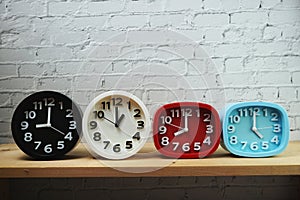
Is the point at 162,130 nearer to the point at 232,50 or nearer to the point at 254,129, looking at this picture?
the point at 254,129

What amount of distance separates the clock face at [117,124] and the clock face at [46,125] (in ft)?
0.22

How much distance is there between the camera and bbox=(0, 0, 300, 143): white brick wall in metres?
1.91

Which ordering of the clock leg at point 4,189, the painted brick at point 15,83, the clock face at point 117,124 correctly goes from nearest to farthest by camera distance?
the clock face at point 117,124 < the clock leg at point 4,189 < the painted brick at point 15,83

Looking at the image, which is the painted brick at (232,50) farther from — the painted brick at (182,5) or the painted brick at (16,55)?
the painted brick at (16,55)

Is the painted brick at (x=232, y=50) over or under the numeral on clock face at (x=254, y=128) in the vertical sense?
over

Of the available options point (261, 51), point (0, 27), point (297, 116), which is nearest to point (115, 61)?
point (0, 27)

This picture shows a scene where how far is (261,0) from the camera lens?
6.29 ft

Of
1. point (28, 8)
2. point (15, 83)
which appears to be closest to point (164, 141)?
point (15, 83)

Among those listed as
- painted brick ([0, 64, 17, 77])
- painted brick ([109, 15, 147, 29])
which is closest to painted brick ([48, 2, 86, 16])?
painted brick ([109, 15, 147, 29])

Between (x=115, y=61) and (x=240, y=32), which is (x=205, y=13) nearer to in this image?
(x=240, y=32)

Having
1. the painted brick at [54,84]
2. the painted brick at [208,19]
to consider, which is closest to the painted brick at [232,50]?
the painted brick at [208,19]

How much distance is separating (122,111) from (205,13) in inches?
26.4

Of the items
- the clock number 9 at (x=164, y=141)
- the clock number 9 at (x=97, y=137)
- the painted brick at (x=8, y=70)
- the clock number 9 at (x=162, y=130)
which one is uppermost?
the painted brick at (x=8, y=70)

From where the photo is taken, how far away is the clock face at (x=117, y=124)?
1479 mm
